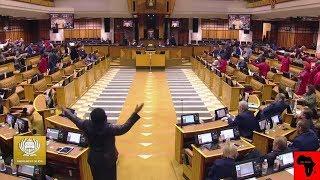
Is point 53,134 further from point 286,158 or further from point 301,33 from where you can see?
point 301,33

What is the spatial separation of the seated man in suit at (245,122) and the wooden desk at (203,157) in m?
0.69

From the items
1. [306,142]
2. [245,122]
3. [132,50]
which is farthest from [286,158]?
[132,50]

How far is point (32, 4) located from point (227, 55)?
13031mm

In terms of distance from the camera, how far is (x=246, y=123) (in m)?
6.98

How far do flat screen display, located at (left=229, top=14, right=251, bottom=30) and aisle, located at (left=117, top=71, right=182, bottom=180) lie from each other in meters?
12.9

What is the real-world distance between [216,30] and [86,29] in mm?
11348

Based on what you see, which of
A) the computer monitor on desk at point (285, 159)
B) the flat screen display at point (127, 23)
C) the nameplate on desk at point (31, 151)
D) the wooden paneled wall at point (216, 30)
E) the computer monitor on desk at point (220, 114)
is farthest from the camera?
the wooden paneled wall at point (216, 30)

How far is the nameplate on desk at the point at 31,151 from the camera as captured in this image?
4.86 m

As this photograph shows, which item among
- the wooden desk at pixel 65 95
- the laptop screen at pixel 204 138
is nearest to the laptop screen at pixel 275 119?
the laptop screen at pixel 204 138

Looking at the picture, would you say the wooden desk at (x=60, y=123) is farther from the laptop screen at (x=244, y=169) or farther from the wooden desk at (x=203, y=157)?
the laptop screen at (x=244, y=169)

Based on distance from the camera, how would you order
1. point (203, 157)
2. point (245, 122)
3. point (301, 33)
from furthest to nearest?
point (301, 33) < point (245, 122) < point (203, 157)

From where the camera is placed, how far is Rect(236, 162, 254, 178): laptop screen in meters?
4.94

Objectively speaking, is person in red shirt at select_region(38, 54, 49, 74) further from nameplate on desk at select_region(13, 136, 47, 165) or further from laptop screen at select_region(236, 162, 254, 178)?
laptop screen at select_region(236, 162, 254, 178)

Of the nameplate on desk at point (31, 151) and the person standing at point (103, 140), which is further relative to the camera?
the nameplate on desk at point (31, 151)
